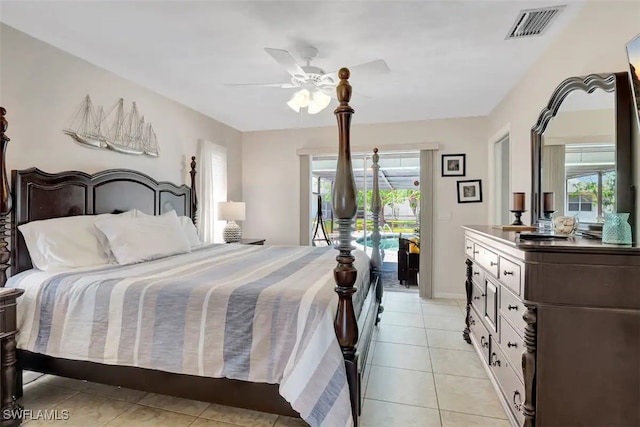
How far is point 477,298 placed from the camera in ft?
8.68

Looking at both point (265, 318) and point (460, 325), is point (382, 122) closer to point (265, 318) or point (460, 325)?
point (460, 325)

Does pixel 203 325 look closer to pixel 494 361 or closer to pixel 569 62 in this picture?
pixel 494 361

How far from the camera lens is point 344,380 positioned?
1577 millimetres

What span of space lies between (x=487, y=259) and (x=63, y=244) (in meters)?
2.92

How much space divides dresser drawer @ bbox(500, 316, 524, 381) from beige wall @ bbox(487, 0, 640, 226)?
3.07 feet

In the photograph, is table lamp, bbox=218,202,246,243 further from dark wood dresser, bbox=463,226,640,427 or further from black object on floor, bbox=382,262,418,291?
dark wood dresser, bbox=463,226,640,427

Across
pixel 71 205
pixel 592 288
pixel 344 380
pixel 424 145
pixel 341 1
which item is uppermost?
pixel 341 1

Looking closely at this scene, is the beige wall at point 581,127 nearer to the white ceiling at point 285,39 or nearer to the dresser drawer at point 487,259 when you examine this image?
the white ceiling at point 285,39

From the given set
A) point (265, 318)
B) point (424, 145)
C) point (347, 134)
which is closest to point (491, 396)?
point (265, 318)

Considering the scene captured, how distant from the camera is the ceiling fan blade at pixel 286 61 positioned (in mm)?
2094

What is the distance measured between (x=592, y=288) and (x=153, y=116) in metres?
3.88

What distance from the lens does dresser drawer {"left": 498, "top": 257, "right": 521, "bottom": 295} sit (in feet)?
5.06

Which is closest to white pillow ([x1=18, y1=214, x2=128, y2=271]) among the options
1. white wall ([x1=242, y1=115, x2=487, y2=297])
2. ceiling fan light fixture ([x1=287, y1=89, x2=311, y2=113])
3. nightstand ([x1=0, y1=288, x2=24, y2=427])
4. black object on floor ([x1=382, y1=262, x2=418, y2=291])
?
nightstand ([x1=0, y1=288, x2=24, y2=427])

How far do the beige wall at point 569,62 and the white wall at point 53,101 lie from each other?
12.1 ft
